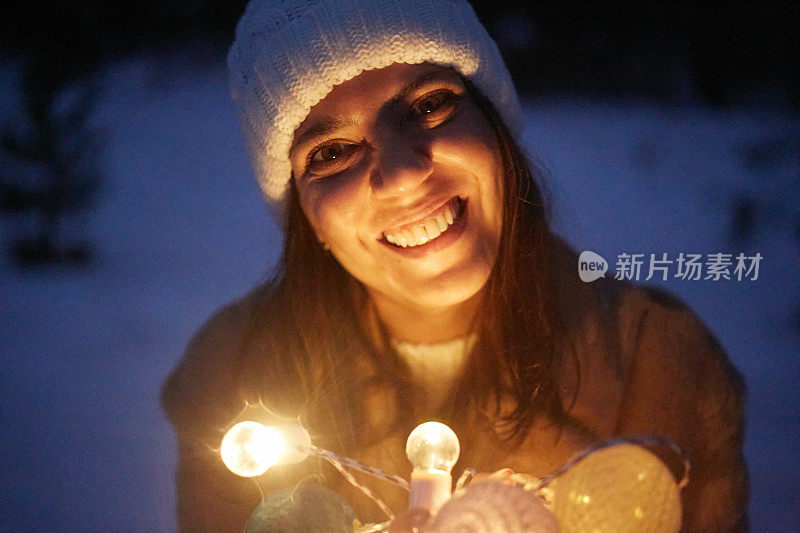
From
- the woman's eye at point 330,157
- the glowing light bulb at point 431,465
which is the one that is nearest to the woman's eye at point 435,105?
the woman's eye at point 330,157

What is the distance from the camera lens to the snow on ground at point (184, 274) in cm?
118

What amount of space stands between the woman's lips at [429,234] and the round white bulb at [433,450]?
0.90 ft

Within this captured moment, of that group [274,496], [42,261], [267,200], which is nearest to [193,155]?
[267,200]

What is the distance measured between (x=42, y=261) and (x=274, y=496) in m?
0.79

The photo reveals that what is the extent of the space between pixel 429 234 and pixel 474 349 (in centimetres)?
28

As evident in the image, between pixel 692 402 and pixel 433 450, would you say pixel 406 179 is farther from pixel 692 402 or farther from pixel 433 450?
pixel 692 402

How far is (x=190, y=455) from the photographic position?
115cm

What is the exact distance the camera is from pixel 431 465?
0.79 meters

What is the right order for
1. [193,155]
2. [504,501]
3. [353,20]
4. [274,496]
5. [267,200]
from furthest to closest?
[193,155] → [267,200] → [353,20] → [274,496] → [504,501]

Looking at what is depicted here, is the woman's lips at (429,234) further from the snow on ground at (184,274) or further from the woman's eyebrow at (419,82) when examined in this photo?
the snow on ground at (184,274)

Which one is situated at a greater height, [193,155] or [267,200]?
[193,155]

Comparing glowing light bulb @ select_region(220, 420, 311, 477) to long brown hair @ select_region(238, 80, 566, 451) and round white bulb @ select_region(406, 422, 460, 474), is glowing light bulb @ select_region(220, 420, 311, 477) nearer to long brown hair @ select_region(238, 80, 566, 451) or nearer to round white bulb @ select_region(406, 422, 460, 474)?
round white bulb @ select_region(406, 422, 460, 474)

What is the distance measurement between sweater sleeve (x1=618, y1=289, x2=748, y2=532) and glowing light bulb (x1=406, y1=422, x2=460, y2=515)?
1.40 feet

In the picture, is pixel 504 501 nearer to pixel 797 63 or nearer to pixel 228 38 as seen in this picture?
pixel 228 38
